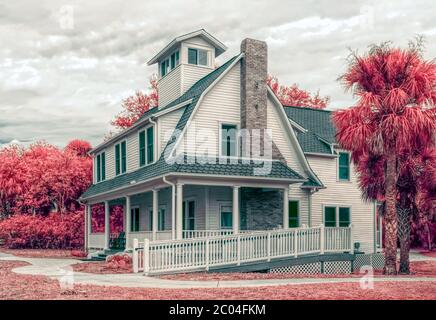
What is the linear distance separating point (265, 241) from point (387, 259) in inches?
178

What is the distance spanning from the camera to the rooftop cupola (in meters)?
30.6

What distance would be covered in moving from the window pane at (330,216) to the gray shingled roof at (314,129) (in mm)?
3028

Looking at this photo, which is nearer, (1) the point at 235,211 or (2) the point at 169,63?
(1) the point at 235,211

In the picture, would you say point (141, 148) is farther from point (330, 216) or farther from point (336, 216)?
point (336, 216)

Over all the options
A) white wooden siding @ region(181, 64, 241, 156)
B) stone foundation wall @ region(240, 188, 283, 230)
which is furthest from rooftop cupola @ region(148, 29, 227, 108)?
stone foundation wall @ region(240, 188, 283, 230)

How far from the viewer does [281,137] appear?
28812 millimetres

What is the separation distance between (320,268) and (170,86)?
12634 millimetres

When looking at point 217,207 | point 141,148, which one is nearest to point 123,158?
point 141,148

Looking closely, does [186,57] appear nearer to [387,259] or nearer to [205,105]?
[205,105]

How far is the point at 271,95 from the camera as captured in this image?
28.1 m

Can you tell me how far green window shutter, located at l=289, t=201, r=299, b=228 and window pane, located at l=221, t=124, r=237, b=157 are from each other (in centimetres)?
541

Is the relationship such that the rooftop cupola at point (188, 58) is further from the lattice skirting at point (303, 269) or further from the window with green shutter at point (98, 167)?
the lattice skirting at point (303, 269)

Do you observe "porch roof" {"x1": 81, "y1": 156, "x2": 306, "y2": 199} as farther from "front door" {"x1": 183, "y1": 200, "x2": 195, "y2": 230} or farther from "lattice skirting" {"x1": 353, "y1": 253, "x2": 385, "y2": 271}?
"lattice skirting" {"x1": 353, "y1": 253, "x2": 385, "y2": 271}
